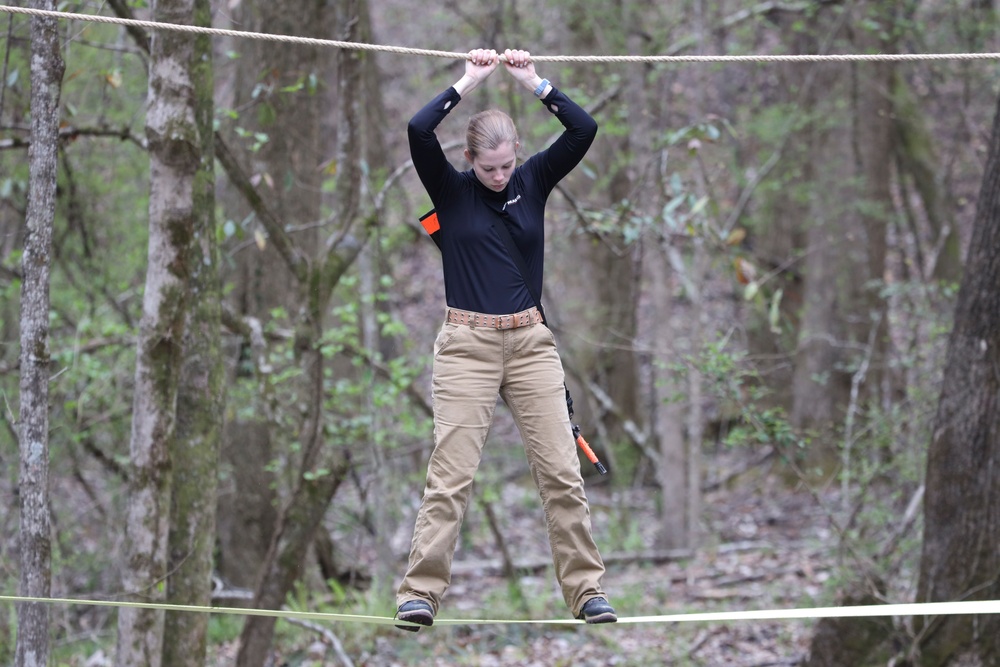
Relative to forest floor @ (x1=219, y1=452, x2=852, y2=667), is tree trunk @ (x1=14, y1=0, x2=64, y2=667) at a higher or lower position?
higher

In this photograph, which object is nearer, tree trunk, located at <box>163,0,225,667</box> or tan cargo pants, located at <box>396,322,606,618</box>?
tan cargo pants, located at <box>396,322,606,618</box>

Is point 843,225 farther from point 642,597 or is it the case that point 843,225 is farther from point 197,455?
point 197,455

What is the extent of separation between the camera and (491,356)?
3.35m

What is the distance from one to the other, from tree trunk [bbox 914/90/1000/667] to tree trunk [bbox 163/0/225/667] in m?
3.72

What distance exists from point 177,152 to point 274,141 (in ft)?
9.25

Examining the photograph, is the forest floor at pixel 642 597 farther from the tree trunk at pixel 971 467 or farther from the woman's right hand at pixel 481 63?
the woman's right hand at pixel 481 63

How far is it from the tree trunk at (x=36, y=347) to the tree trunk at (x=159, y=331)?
494mm

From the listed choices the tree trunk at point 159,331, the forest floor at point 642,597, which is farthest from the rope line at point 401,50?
the forest floor at point 642,597

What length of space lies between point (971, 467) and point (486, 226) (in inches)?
124

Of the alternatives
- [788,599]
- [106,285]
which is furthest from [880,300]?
[106,285]

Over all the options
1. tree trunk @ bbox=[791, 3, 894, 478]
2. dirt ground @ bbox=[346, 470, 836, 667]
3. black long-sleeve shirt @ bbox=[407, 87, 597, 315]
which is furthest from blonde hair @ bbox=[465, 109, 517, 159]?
tree trunk @ bbox=[791, 3, 894, 478]

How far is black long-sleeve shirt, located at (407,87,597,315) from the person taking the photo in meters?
3.33

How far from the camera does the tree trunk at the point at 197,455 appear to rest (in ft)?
14.6

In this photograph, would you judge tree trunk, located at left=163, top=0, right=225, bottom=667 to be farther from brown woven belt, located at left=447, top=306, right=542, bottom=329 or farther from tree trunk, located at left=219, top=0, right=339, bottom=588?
tree trunk, located at left=219, top=0, right=339, bottom=588
